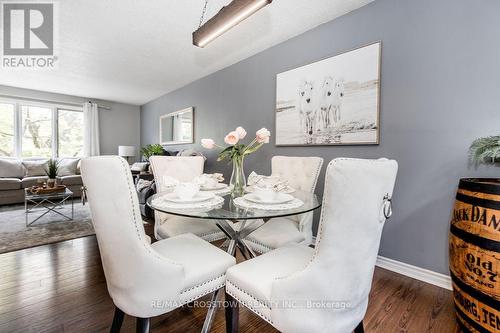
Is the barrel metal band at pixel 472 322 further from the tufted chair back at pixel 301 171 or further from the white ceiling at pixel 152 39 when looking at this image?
the white ceiling at pixel 152 39

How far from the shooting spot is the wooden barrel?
41.1 inches

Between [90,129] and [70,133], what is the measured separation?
20.3 inches

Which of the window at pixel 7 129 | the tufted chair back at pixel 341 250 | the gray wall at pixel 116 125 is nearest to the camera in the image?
the tufted chair back at pixel 341 250

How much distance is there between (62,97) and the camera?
5539 mm

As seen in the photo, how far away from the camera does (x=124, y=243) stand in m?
0.85

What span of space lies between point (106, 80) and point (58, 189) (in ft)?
7.43

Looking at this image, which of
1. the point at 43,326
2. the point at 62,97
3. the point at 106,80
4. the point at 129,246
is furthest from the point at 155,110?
the point at 129,246

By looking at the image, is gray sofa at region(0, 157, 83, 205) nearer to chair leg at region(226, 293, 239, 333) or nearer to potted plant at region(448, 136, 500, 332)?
chair leg at region(226, 293, 239, 333)

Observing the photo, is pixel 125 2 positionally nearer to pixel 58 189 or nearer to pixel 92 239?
pixel 92 239

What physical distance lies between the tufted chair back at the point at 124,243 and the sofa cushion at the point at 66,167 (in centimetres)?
533

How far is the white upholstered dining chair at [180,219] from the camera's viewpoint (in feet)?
5.51

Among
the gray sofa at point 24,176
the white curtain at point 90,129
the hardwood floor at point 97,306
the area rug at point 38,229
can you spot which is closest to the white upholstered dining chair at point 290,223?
the hardwood floor at point 97,306

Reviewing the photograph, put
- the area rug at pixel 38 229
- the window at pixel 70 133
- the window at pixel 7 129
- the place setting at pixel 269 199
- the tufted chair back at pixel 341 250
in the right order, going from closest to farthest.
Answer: the tufted chair back at pixel 341 250, the place setting at pixel 269 199, the area rug at pixel 38 229, the window at pixel 7 129, the window at pixel 70 133

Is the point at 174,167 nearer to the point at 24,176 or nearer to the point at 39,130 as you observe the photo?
the point at 24,176
